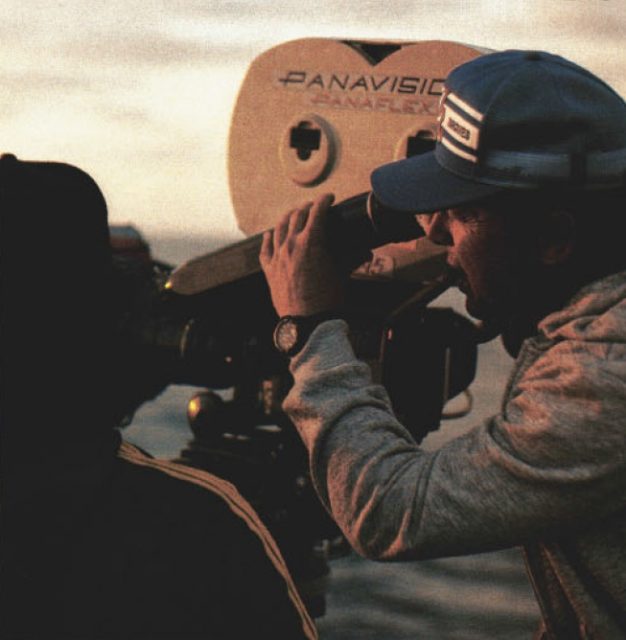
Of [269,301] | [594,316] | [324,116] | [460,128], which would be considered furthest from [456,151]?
[269,301]

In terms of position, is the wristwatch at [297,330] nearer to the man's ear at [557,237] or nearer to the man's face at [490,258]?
the man's face at [490,258]

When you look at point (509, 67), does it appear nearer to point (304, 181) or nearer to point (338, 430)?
point (338, 430)

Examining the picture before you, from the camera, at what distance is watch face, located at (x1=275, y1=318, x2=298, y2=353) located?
6.52ft

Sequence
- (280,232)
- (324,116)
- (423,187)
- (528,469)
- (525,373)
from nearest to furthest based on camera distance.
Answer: (528,469), (525,373), (423,187), (280,232), (324,116)

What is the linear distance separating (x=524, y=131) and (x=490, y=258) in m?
0.18

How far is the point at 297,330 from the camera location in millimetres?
1984

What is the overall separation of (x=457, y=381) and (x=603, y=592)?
187 cm

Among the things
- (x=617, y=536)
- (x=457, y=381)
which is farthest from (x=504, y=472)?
(x=457, y=381)

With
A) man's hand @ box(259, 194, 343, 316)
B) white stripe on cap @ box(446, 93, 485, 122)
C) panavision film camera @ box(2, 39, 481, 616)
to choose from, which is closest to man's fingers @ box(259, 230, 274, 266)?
man's hand @ box(259, 194, 343, 316)

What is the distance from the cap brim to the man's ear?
8cm

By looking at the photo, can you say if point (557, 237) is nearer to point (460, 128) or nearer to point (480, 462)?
point (460, 128)

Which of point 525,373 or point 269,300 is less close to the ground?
point 525,373

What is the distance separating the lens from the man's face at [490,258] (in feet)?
5.99

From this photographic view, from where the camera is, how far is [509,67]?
183 cm
